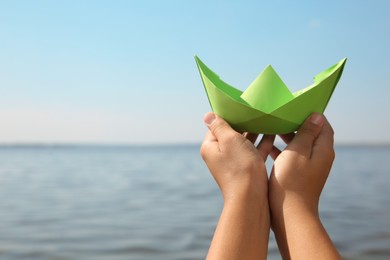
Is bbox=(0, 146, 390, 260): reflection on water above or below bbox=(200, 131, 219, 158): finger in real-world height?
above

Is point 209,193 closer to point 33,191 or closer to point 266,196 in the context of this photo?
point 33,191

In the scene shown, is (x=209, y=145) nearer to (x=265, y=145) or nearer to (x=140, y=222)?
(x=265, y=145)

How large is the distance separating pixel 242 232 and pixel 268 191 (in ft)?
0.88

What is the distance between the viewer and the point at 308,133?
7.06 ft

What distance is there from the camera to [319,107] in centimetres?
215

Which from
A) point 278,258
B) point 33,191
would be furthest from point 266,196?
point 33,191

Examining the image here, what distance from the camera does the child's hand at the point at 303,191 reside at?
1.88 meters

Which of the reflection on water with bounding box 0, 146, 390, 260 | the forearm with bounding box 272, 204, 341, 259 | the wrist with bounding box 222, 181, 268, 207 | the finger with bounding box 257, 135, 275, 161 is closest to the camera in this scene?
the forearm with bounding box 272, 204, 341, 259

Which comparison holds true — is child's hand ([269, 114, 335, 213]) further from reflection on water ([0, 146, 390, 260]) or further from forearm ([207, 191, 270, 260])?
reflection on water ([0, 146, 390, 260])

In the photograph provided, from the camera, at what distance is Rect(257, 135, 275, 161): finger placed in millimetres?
2252

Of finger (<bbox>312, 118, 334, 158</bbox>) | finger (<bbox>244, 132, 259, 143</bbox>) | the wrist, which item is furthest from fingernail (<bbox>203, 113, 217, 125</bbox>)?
finger (<bbox>312, 118, 334, 158</bbox>)

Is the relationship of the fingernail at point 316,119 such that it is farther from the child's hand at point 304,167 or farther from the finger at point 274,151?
the finger at point 274,151

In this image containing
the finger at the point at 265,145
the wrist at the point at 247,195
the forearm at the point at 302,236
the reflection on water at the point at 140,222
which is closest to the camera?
the forearm at the point at 302,236

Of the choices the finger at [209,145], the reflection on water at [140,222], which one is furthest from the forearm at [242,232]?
the reflection on water at [140,222]
